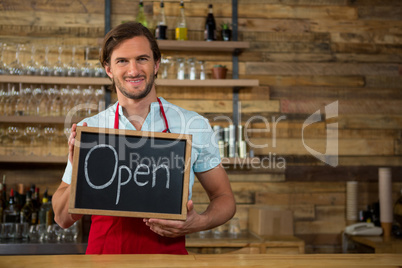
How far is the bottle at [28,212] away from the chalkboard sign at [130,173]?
196 cm

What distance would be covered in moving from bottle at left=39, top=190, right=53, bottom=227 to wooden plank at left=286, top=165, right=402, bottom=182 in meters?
1.79

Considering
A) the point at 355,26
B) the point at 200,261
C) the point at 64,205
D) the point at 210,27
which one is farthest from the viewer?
the point at 355,26

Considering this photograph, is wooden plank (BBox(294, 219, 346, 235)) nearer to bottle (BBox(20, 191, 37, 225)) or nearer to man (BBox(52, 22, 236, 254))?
bottle (BBox(20, 191, 37, 225))

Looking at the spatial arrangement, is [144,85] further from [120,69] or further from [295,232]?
[295,232]

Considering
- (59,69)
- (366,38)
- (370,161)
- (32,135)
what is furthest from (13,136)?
(366,38)

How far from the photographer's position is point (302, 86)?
370 cm

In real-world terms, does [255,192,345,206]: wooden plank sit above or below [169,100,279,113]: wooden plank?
below

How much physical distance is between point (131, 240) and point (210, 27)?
2.29 metres

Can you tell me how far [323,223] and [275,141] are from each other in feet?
2.44

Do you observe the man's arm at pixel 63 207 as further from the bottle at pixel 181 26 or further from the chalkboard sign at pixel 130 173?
the bottle at pixel 181 26

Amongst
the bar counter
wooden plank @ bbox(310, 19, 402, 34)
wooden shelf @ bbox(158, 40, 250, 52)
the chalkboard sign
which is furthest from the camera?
wooden plank @ bbox(310, 19, 402, 34)

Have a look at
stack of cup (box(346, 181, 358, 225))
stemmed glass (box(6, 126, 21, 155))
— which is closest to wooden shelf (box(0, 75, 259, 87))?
stemmed glass (box(6, 126, 21, 155))

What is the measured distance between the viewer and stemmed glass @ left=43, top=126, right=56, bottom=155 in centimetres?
330

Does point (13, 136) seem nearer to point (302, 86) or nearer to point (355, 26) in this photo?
point (302, 86)
